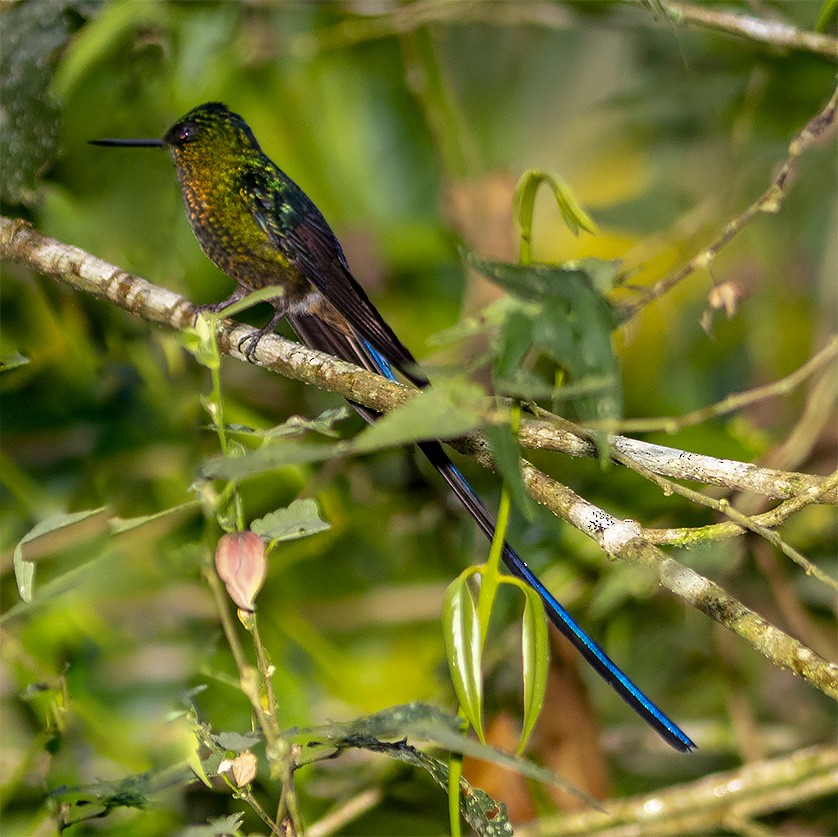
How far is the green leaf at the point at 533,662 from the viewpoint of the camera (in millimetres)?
511

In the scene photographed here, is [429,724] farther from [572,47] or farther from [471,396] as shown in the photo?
[572,47]

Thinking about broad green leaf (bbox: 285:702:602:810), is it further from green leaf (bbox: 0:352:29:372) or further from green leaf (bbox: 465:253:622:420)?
green leaf (bbox: 0:352:29:372)

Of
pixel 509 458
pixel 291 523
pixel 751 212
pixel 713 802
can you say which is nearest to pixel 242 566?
pixel 291 523

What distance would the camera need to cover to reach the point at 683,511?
1.17m

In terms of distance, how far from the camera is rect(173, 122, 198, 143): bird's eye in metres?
0.82

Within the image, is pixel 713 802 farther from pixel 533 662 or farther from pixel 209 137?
pixel 209 137

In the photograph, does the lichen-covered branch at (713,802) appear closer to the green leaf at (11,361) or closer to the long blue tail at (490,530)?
the long blue tail at (490,530)

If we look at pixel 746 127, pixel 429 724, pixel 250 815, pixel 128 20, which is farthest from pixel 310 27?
pixel 429 724

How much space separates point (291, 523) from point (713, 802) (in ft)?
1.92

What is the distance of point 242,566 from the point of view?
1.72 feet

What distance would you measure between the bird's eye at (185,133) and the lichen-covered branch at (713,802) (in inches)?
27.0

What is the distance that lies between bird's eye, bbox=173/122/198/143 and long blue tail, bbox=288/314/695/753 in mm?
170

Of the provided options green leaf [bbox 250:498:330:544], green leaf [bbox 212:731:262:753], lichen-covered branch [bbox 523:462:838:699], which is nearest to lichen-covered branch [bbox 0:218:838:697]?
lichen-covered branch [bbox 523:462:838:699]

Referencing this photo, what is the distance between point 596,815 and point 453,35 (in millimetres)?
1358
